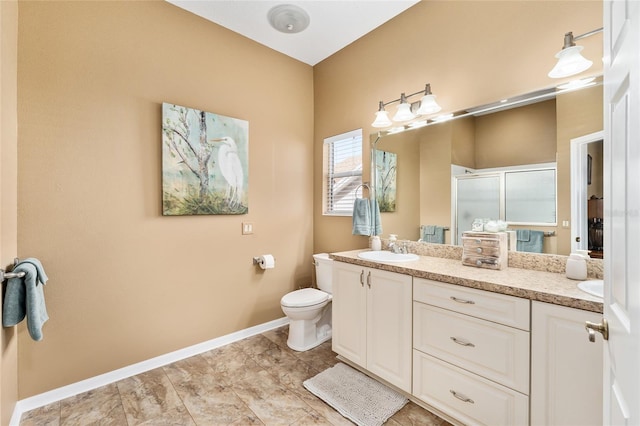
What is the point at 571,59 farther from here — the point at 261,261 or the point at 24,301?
the point at 24,301

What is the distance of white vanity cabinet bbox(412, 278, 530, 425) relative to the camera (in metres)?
1.33

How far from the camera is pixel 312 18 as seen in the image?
2.44m

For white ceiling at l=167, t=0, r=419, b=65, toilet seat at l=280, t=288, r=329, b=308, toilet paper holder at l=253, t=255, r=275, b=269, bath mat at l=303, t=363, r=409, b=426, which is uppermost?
white ceiling at l=167, t=0, r=419, b=65

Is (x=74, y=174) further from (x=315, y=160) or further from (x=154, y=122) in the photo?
(x=315, y=160)

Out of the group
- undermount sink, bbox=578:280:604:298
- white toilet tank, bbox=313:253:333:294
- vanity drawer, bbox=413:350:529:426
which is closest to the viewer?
undermount sink, bbox=578:280:604:298

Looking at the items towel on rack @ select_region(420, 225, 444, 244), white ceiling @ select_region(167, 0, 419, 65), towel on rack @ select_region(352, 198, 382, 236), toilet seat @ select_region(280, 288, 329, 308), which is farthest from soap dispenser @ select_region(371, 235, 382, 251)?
white ceiling @ select_region(167, 0, 419, 65)

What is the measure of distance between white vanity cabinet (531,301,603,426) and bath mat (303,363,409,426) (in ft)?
2.56

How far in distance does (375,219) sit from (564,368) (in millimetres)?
1567

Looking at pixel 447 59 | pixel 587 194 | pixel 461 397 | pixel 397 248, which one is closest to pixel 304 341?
pixel 397 248

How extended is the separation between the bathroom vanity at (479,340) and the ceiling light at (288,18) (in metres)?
2.05

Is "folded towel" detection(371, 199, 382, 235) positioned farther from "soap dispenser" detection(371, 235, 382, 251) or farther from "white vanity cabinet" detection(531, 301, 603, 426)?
"white vanity cabinet" detection(531, 301, 603, 426)

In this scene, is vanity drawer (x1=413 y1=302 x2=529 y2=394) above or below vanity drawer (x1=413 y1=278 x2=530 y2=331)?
below

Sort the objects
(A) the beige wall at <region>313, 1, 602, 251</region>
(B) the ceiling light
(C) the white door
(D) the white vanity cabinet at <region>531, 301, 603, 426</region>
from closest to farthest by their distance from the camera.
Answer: (C) the white door < (D) the white vanity cabinet at <region>531, 301, 603, 426</region> < (A) the beige wall at <region>313, 1, 602, 251</region> < (B) the ceiling light

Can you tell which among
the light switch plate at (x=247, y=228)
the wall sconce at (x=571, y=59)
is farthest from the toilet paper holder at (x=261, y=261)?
the wall sconce at (x=571, y=59)
